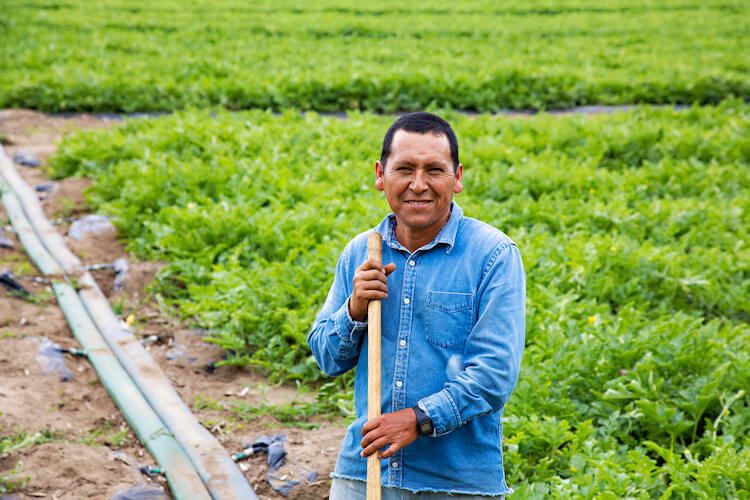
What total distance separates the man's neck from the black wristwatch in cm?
51

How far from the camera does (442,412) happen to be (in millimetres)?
1918

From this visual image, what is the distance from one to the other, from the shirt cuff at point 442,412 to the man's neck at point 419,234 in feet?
1.57

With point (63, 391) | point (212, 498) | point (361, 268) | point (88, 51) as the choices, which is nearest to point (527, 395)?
point (212, 498)

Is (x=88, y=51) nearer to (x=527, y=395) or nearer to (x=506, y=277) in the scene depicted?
(x=527, y=395)

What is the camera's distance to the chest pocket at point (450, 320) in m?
2.07

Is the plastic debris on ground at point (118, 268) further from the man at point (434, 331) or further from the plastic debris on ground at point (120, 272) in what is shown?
the man at point (434, 331)

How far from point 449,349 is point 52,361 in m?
3.13

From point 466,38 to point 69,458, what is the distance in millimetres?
14882

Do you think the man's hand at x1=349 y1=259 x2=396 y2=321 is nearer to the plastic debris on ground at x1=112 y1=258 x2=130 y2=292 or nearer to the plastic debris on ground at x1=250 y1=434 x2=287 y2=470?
the plastic debris on ground at x1=250 y1=434 x2=287 y2=470

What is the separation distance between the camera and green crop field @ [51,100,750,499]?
345 cm

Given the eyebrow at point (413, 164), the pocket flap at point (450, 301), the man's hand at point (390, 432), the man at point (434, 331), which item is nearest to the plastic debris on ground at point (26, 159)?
the man at point (434, 331)

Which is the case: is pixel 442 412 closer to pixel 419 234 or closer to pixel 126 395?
pixel 419 234

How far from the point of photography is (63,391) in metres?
4.07

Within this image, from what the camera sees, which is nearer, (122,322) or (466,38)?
(122,322)
